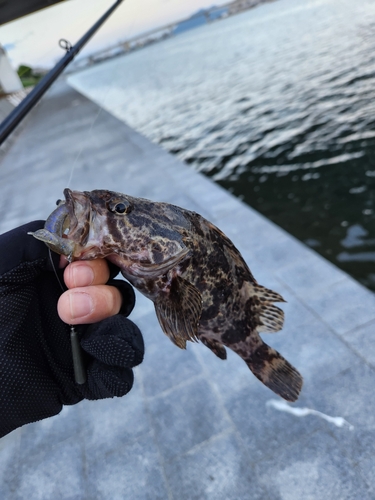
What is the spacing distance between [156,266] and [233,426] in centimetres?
214

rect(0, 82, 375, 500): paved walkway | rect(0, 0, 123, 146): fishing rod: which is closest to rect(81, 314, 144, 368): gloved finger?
rect(0, 82, 375, 500): paved walkway

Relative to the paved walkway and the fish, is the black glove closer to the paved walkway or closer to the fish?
the fish

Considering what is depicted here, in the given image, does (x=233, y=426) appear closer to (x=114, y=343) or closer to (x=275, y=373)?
(x=275, y=373)

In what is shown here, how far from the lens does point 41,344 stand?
2191mm

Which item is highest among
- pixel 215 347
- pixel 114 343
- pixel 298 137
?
pixel 114 343

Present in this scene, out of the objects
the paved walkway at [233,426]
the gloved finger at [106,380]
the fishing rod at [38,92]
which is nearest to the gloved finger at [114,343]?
the gloved finger at [106,380]

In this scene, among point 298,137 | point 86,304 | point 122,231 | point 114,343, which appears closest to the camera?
point 86,304

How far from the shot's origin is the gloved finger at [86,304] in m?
1.77

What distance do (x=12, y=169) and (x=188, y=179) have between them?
6757mm

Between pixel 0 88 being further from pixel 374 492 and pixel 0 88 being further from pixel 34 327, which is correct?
pixel 374 492

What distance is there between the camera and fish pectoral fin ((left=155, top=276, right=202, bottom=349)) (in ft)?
6.38

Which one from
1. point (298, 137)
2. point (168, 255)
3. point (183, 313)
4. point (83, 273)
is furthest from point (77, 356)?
point (298, 137)

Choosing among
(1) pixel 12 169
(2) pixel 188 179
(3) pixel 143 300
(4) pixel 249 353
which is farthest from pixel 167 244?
(1) pixel 12 169

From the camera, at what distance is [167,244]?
1978 millimetres
